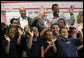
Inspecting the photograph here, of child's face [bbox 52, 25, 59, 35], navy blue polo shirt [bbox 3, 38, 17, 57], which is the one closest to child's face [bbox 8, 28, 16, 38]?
navy blue polo shirt [bbox 3, 38, 17, 57]

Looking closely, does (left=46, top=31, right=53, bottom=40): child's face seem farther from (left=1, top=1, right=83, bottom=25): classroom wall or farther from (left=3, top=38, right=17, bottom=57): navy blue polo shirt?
(left=1, top=1, right=83, bottom=25): classroom wall

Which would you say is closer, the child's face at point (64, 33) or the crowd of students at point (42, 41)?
the crowd of students at point (42, 41)

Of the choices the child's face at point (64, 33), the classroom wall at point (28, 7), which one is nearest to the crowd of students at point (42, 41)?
the child's face at point (64, 33)

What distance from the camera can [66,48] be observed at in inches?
260

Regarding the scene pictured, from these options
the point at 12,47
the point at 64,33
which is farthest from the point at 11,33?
the point at 64,33

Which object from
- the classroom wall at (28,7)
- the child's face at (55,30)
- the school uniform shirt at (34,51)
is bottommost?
the school uniform shirt at (34,51)

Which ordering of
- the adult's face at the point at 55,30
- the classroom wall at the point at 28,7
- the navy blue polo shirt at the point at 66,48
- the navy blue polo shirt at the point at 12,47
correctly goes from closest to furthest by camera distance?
1. the navy blue polo shirt at the point at 66,48
2. the navy blue polo shirt at the point at 12,47
3. the adult's face at the point at 55,30
4. the classroom wall at the point at 28,7

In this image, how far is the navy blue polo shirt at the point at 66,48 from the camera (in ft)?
21.5

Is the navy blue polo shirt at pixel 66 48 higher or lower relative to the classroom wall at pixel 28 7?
lower

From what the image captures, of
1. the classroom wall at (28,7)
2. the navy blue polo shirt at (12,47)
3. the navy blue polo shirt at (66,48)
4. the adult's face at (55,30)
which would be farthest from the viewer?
the classroom wall at (28,7)

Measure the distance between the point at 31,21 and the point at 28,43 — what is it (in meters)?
0.92

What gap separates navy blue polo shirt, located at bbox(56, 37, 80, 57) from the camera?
Answer: 258 inches

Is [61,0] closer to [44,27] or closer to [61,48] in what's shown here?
[44,27]

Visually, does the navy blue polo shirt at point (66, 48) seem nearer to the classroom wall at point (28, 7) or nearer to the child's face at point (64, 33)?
the child's face at point (64, 33)
